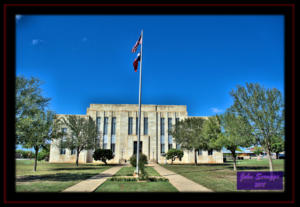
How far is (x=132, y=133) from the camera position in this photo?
53.9 meters

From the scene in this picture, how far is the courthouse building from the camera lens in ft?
168

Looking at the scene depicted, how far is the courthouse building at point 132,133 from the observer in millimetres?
51125

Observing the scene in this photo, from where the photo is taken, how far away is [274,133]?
15.2 metres

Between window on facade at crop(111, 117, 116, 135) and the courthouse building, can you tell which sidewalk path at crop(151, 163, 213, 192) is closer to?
the courthouse building

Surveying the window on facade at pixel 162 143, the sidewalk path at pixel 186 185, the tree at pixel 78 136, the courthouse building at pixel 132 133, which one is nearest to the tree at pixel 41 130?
the tree at pixel 78 136

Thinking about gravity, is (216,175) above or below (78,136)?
below

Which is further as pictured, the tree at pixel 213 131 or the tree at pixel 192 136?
the tree at pixel 192 136

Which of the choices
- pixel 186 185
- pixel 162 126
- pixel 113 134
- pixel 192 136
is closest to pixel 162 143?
pixel 162 126

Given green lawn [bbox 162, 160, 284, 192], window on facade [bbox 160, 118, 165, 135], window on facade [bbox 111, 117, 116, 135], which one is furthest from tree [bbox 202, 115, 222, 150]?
window on facade [bbox 111, 117, 116, 135]

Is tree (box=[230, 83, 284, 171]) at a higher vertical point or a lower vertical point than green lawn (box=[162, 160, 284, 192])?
higher
